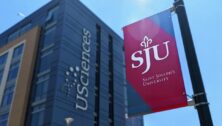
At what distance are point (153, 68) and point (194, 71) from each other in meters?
1.36

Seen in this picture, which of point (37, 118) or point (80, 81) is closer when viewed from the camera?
point (37, 118)

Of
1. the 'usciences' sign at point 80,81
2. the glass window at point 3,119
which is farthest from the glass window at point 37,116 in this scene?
the glass window at point 3,119

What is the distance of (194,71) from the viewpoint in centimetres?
591

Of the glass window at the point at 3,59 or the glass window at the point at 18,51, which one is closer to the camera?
the glass window at the point at 18,51

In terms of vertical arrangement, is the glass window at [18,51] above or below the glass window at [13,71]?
above

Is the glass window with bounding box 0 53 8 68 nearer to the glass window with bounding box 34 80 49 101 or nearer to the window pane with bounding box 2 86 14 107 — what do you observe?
the window pane with bounding box 2 86 14 107

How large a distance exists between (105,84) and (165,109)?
3932 cm

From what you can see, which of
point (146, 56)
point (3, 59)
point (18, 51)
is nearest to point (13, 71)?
point (18, 51)

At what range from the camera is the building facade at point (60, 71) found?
121 feet

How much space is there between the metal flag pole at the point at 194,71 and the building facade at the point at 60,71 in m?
28.9

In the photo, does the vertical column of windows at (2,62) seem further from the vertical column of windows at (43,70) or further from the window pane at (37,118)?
the window pane at (37,118)

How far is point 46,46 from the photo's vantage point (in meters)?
42.2

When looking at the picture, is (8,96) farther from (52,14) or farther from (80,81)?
(52,14)

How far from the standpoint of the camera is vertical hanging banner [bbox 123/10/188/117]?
6.64m
